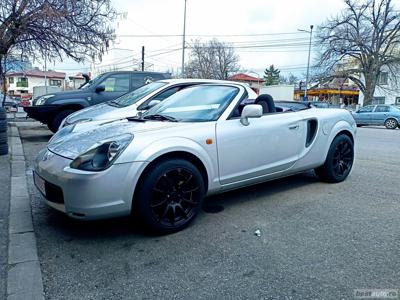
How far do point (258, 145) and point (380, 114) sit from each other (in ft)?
62.7

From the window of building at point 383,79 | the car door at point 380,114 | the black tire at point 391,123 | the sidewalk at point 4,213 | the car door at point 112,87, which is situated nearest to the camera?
the sidewalk at point 4,213

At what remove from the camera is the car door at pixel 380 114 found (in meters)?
19.4

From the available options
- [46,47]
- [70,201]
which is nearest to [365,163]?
[70,201]

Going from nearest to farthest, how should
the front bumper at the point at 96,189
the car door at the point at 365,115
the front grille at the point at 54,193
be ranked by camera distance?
the front bumper at the point at 96,189 → the front grille at the point at 54,193 → the car door at the point at 365,115

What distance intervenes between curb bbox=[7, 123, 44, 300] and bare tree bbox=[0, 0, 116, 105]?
7.38 metres

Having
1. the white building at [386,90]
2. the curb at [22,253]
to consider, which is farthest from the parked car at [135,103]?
the white building at [386,90]

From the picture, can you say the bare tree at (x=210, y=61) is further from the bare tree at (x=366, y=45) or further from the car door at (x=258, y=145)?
the car door at (x=258, y=145)

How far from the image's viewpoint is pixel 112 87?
29.1 ft

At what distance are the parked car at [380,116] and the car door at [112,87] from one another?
653 inches

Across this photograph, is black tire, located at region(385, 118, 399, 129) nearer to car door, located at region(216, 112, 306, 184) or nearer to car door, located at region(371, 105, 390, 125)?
car door, located at region(371, 105, 390, 125)

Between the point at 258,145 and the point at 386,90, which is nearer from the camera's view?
the point at 258,145

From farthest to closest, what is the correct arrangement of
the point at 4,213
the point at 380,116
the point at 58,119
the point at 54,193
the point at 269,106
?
the point at 380,116 < the point at 58,119 < the point at 269,106 < the point at 4,213 < the point at 54,193

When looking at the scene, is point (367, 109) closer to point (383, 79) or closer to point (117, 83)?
point (117, 83)

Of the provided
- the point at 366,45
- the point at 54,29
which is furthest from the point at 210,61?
the point at 54,29
